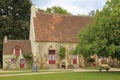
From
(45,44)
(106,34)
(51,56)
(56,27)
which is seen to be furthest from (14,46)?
(106,34)

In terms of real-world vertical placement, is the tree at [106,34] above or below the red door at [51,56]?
above

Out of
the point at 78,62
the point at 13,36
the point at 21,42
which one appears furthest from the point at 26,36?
the point at 78,62

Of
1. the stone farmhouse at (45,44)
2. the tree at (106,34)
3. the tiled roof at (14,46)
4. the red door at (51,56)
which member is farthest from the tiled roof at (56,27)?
the tree at (106,34)

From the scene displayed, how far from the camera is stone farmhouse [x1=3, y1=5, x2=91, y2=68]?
51.6 meters

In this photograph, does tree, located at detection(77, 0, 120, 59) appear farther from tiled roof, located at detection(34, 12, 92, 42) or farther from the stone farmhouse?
tiled roof, located at detection(34, 12, 92, 42)

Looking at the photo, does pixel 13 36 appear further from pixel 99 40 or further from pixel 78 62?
pixel 99 40

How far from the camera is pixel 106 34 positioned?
35.7 m

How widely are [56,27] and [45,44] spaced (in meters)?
4.28

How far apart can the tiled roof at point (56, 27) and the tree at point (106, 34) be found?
15150mm

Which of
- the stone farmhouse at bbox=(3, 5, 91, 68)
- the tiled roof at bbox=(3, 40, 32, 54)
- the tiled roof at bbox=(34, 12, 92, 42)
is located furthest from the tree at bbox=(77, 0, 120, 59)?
the tiled roof at bbox=(3, 40, 32, 54)

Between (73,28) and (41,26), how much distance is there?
6271 mm

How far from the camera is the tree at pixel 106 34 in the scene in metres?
34.9

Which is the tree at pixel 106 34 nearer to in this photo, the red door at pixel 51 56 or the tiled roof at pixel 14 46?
the red door at pixel 51 56

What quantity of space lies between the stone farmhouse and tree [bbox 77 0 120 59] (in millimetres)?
14820
